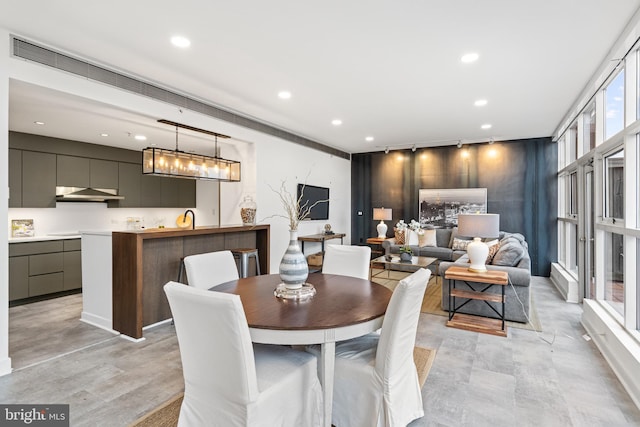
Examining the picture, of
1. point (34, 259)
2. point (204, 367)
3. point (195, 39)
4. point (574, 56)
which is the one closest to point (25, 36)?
point (195, 39)

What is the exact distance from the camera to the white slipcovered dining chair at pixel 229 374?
4.98 feet

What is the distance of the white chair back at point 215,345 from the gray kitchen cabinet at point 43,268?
4400 mm

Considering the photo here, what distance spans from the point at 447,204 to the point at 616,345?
4.94 metres

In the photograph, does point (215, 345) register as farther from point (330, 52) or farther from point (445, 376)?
point (330, 52)

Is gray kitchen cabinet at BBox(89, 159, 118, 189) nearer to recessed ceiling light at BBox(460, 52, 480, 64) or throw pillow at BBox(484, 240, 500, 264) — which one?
recessed ceiling light at BBox(460, 52, 480, 64)

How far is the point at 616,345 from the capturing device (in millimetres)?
2744

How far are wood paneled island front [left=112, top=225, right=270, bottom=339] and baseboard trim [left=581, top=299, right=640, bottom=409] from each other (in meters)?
3.96

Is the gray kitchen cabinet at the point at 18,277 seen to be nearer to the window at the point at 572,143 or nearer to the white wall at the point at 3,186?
the white wall at the point at 3,186

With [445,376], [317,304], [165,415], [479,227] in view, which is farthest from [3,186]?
[479,227]

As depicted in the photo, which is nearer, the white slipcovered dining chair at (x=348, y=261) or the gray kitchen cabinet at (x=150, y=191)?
the white slipcovered dining chair at (x=348, y=261)

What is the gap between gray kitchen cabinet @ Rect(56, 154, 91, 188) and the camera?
528 centimetres

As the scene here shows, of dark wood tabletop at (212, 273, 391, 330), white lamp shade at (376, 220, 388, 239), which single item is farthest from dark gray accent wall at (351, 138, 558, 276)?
dark wood tabletop at (212, 273, 391, 330)

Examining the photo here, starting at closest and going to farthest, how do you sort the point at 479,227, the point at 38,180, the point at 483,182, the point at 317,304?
the point at 317,304 → the point at 479,227 → the point at 38,180 → the point at 483,182

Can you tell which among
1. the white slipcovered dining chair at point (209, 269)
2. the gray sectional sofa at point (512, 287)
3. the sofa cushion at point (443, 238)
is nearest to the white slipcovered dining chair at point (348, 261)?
the white slipcovered dining chair at point (209, 269)
